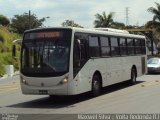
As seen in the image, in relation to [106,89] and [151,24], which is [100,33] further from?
[151,24]

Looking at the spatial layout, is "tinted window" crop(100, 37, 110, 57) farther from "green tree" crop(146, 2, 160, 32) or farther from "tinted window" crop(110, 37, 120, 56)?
"green tree" crop(146, 2, 160, 32)

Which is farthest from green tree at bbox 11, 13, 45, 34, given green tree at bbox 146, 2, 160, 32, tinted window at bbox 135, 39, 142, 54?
tinted window at bbox 135, 39, 142, 54

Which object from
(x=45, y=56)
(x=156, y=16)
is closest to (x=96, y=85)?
(x=45, y=56)

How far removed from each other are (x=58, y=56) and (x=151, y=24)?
58.3m

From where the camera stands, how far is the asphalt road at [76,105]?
13.5 m

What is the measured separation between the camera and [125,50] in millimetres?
22906

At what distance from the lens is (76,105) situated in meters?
15.6

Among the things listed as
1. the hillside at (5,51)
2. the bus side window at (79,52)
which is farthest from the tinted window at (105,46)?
the hillside at (5,51)

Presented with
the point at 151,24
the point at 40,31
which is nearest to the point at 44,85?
the point at 40,31

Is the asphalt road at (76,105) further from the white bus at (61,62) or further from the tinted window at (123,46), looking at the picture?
the tinted window at (123,46)

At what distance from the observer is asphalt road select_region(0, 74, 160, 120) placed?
13.5 meters

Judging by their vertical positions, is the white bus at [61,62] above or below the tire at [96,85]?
above

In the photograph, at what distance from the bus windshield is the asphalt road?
123 centimetres

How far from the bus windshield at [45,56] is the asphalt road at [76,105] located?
Answer: 1233 mm
